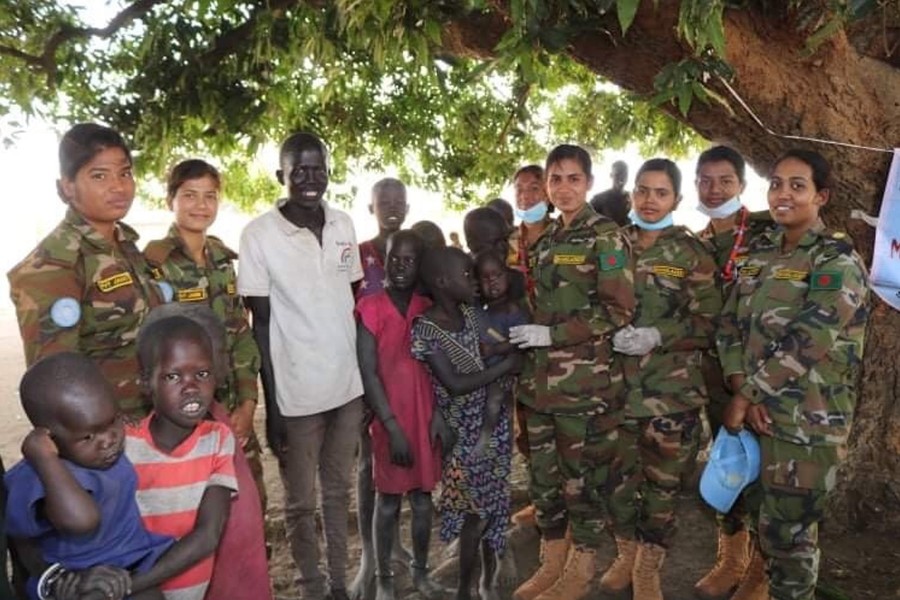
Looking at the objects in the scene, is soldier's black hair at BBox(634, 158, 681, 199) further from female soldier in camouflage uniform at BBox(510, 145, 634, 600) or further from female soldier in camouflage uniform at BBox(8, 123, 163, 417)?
female soldier in camouflage uniform at BBox(8, 123, 163, 417)

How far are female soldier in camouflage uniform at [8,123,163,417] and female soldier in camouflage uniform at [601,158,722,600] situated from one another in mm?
1895

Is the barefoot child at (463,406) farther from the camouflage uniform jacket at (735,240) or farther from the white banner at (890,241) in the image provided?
the white banner at (890,241)

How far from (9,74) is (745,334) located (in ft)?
14.5

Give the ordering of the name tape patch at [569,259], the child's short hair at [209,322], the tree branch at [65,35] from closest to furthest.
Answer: the child's short hair at [209,322] < the name tape patch at [569,259] < the tree branch at [65,35]

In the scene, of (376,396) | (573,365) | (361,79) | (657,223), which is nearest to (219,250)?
(376,396)

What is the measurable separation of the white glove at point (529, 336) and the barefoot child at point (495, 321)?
1.7 inches

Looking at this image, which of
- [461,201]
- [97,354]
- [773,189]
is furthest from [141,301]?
[461,201]

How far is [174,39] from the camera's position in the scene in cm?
469

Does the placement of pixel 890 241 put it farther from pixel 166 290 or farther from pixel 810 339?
pixel 166 290

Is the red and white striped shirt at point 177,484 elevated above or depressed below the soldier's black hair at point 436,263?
below

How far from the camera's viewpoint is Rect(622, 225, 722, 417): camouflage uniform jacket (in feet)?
10.5

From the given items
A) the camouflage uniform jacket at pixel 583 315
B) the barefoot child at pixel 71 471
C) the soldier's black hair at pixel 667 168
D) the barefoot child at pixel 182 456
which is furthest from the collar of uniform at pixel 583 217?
the barefoot child at pixel 71 471

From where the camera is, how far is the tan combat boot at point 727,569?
332cm

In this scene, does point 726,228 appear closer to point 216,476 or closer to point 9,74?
point 216,476
